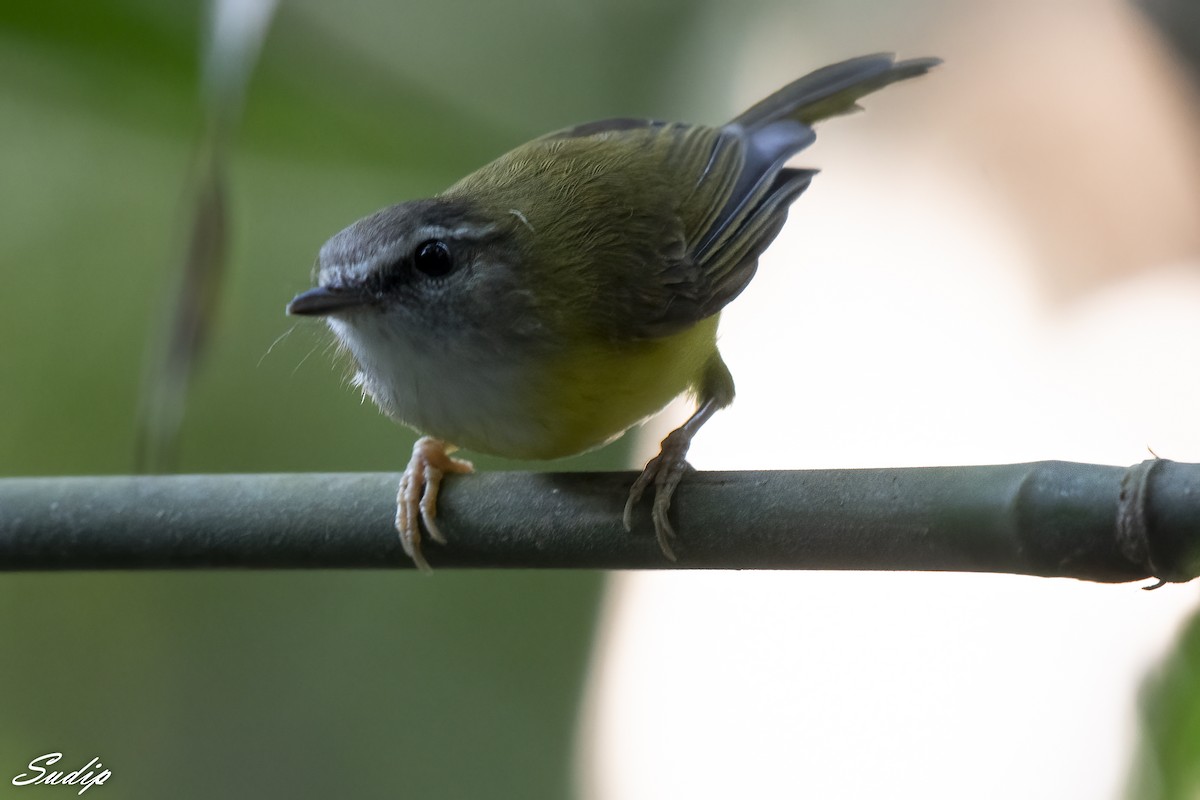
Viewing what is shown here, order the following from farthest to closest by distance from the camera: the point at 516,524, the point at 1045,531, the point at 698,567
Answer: the point at 516,524 → the point at 698,567 → the point at 1045,531

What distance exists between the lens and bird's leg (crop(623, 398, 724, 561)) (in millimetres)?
1549

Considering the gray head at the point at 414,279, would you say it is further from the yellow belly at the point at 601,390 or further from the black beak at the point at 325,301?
the yellow belly at the point at 601,390

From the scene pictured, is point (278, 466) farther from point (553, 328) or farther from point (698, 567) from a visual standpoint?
point (698, 567)

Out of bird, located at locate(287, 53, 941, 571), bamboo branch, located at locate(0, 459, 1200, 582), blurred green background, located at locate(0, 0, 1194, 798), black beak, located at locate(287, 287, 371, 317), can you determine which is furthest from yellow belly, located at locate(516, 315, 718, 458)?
blurred green background, located at locate(0, 0, 1194, 798)

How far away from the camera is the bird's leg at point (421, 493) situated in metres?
1.71

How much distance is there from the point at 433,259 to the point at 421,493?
1.41 feet

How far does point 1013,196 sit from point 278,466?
2624 mm

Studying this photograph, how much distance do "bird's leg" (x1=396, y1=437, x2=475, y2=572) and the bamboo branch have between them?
0.07 feet

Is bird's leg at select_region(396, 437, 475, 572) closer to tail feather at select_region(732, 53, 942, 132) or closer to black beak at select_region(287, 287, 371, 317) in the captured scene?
black beak at select_region(287, 287, 371, 317)

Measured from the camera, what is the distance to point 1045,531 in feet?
3.88

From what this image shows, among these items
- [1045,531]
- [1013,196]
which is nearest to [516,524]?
[1045,531]

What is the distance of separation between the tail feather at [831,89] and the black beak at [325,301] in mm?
1335

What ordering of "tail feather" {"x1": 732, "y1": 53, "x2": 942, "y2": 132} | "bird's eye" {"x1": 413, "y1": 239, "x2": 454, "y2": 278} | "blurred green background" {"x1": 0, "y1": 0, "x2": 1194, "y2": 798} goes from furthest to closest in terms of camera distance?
"blurred green background" {"x1": 0, "y1": 0, "x2": 1194, "y2": 798}, "tail feather" {"x1": 732, "y1": 53, "x2": 942, "y2": 132}, "bird's eye" {"x1": 413, "y1": 239, "x2": 454, "y2": 278}
